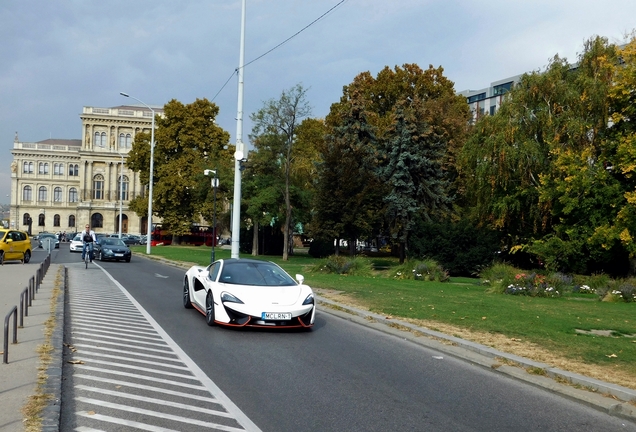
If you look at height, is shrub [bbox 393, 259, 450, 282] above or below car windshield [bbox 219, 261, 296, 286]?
below

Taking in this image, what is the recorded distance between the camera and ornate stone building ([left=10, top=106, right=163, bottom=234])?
107 m

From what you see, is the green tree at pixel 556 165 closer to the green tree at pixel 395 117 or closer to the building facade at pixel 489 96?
the green tree at pixel 395 117

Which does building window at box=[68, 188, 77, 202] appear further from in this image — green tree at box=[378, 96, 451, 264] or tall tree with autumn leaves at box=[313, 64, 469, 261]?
green tree at box=[378, 96, 451, 264]

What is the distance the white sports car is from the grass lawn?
2.67 m

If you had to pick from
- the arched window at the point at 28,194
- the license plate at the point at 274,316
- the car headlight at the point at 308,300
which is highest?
the arched window at the point at 28,194

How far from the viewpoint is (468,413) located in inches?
255

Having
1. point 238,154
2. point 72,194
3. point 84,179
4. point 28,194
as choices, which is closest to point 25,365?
point 238,154

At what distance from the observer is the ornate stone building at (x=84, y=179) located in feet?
352

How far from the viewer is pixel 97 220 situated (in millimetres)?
107750

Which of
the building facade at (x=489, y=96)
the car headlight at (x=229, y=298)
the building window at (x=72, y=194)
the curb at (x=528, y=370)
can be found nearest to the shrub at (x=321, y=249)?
the curb at (x=528, y=370)

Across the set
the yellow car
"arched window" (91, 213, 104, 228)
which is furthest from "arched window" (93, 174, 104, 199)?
the yellow car

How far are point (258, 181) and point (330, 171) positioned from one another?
29.5 ft

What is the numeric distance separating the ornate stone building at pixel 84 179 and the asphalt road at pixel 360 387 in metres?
95.8

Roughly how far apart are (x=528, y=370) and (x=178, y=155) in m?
67.1
